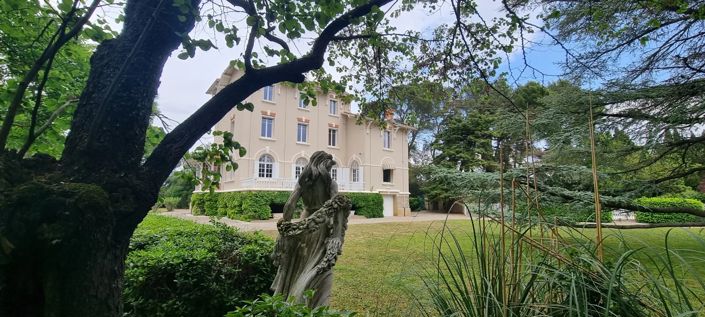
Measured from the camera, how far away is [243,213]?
18.4m

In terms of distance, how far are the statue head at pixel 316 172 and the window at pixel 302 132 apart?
19.0 meters

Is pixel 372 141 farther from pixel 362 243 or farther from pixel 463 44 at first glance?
pixel 463 44

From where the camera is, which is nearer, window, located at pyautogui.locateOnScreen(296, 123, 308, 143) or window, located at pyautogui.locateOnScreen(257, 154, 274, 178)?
window, located at pyautogui.locateOnScreen(257, 154, 274, 178)

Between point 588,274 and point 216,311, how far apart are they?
3.44 m

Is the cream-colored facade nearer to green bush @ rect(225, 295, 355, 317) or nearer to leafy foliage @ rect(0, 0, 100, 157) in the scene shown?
leafy foliage @ rect(0, 0, 100, 157)

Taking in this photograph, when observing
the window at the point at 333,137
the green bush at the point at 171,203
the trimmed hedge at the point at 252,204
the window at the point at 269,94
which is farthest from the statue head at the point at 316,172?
the green bush at the point at 171,203

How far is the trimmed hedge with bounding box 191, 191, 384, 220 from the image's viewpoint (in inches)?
715

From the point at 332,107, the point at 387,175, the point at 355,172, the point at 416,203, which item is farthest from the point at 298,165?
the point at 416,203

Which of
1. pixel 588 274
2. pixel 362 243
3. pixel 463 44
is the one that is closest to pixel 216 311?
pixel 588 274

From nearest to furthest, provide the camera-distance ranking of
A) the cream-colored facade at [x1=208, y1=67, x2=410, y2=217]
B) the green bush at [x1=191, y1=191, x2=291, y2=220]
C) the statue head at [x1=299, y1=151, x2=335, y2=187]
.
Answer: the statue head at [x1=299, y1=151, x2=335, y2=187], the green bush at [x1=191, y1=191, x2=291, y2=220], the cream-colored facade at [x1=208, y1=67, x2=410, y2=217]

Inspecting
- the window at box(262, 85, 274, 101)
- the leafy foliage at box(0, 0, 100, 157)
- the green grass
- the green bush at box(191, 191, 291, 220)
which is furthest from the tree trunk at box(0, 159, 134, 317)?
the window at box(262, 85, 274, 101)

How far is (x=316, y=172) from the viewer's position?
11.7ft

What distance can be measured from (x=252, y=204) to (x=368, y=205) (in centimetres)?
768

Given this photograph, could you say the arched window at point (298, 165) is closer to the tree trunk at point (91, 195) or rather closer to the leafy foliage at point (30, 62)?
the leafy foliage at point (30, 62)
